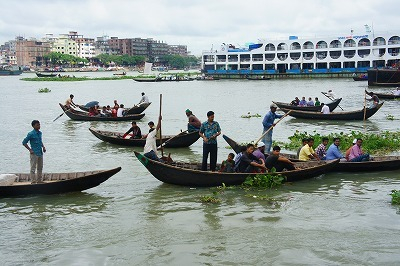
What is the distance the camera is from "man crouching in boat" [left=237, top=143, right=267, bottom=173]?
1104 cm

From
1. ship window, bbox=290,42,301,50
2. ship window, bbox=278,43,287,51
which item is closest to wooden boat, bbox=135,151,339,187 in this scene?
ship window, bbox=290,42,301,50

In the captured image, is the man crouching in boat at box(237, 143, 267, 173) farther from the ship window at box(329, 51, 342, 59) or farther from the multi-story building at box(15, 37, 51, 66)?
the multi-story building at box(15, 37, 51, 66)

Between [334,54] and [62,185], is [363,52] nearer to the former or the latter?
[334,54]

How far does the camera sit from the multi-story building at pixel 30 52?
16975 centimetres

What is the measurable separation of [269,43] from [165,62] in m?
119

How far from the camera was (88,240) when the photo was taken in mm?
8336

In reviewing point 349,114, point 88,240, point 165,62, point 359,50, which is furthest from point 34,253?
point 165,62

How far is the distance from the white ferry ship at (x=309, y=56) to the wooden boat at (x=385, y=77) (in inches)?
808

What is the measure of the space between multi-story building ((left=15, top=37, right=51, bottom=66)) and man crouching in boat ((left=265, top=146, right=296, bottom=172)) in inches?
6803

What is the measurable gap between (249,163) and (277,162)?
0.80 m

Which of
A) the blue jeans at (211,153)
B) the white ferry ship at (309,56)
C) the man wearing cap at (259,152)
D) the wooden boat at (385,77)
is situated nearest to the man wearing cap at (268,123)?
the man wearing cap at (259,152)

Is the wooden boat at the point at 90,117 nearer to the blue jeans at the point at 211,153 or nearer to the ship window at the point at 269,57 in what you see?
the blue jeans at the point at 211,153

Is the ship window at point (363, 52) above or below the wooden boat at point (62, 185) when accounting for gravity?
above

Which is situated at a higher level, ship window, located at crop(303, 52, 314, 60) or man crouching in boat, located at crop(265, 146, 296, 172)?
ship window, located at crop(303, 52, 314, 60)
